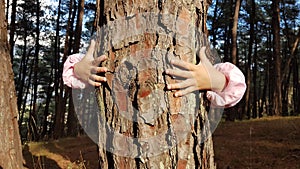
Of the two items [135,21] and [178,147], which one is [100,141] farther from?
[135,21]

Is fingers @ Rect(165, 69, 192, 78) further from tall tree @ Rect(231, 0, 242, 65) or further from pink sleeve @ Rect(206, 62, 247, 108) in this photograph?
tall tree @ Rect(231, 0, 242, 65)

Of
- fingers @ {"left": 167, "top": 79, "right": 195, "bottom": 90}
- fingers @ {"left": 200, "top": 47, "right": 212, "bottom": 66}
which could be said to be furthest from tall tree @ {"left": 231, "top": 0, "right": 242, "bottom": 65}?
fingers @ {"left": 167, "top": 79, "right": 195, "bottom": 90}

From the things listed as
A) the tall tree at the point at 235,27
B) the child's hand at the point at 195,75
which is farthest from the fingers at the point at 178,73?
the tall tree at the point at 235,27

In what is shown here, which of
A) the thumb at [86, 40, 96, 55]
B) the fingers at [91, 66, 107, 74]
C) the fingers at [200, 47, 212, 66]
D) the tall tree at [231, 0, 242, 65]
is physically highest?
the tall tree at [231, 0, 242, 65]

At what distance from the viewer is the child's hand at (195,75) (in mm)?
1265

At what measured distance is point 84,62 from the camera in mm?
1405

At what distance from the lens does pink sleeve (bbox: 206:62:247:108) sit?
145 cm

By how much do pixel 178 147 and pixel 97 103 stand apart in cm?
37

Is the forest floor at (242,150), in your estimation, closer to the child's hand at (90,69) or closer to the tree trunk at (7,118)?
the tree trunk at (7,118)

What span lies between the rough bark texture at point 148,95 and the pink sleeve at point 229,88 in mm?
144

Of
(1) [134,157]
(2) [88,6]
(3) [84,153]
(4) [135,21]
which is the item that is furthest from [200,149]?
(2) [88,6]

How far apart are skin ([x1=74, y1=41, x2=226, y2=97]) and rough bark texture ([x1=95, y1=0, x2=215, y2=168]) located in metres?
0.03

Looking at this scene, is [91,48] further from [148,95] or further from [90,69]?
[148,95]

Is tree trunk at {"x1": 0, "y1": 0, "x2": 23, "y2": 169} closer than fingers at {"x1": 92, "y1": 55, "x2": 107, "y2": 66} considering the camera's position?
No
